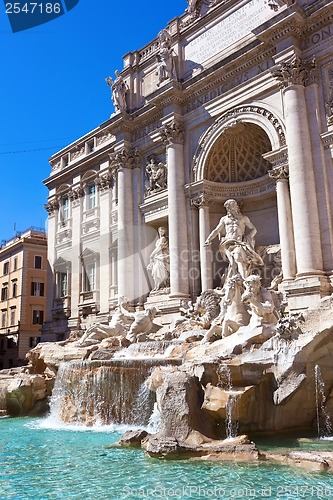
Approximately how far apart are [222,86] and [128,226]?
7.27m

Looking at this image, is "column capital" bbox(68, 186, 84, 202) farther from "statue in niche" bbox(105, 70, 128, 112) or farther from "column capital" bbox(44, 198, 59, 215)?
"statue in niche" bbox(105, 70, 128, 112)

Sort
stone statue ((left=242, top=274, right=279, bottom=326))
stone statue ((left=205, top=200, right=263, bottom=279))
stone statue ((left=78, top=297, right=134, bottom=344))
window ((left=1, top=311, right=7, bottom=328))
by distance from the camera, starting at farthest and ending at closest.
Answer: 1. window ((left=1, top=311, right=7, bottom=328))
2. stone statue ((left=78, top=297, right=134, bottom=344))
3. stone statue ((left=205, top=200, right=263, bottom=279))
4. stone statue ((left=242, top=274, right=279, bottom=326))

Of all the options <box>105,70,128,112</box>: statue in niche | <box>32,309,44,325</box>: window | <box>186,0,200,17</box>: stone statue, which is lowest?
<box>32,309,44,325</box>: window

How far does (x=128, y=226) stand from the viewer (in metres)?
23.1

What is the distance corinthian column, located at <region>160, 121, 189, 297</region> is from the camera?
66.3 feet

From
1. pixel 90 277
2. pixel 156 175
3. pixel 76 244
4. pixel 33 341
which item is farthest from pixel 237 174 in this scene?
pixel 33 341

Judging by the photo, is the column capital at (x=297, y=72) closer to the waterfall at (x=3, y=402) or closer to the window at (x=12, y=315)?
the waterfall at (x=3, y=402)

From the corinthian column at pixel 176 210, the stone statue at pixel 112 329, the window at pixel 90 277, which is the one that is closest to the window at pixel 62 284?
the window at pixel 90 277

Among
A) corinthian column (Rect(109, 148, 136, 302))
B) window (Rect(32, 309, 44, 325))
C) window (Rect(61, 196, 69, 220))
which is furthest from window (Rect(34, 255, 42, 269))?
corinthian column (Rect(109, 148, 136, 302))

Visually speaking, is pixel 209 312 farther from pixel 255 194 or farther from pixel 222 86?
pixel 222 86

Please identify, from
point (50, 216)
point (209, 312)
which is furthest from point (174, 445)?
point (50, 216)

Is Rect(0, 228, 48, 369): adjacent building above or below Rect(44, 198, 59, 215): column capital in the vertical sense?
below

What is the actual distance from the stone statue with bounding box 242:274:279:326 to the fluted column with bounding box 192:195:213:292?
6.54 metres

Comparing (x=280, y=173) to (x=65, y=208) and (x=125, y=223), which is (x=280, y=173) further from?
(x=65, y=208)
